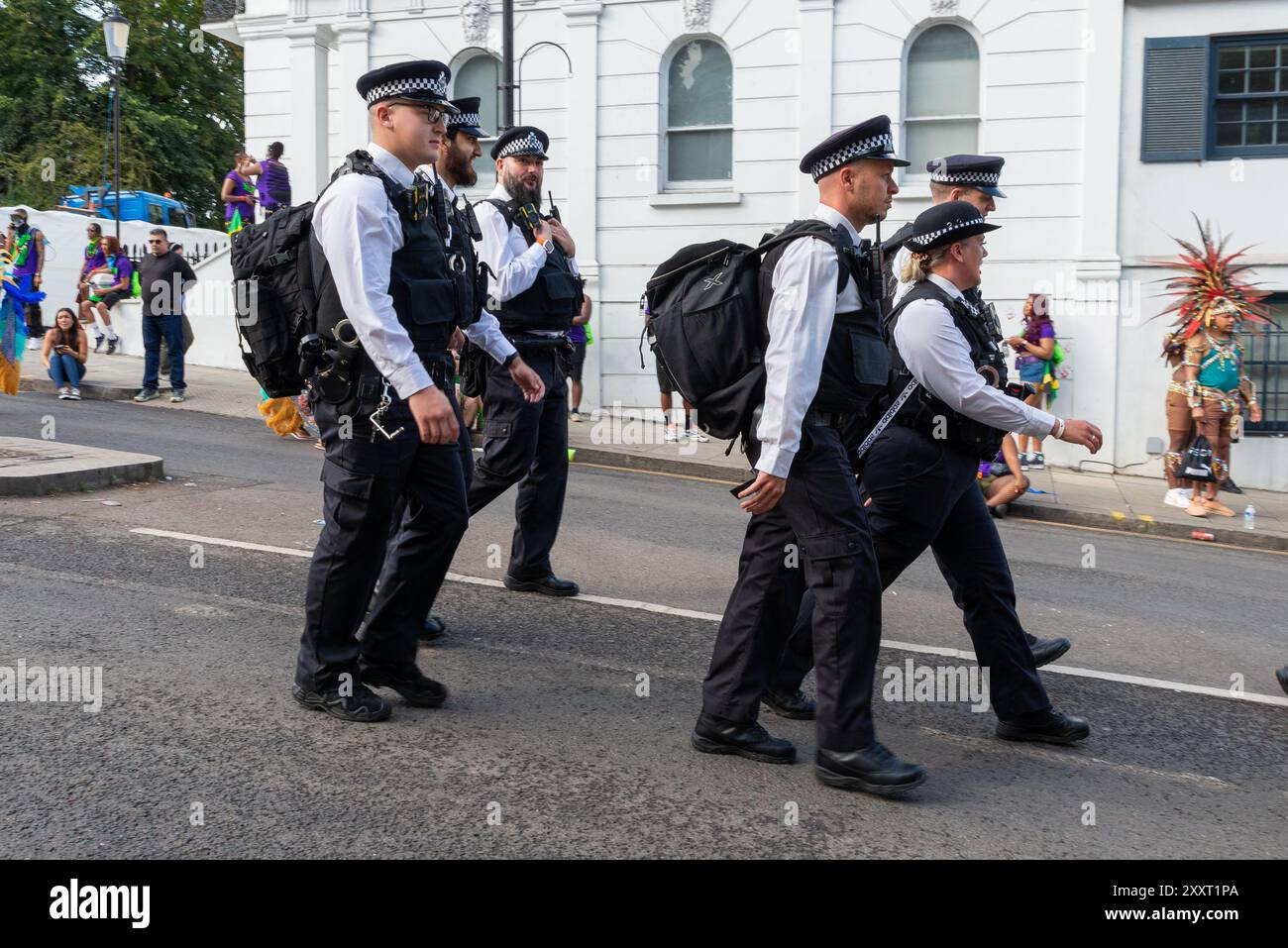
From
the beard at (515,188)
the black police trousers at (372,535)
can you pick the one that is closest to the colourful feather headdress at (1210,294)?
the beard at (515,188)

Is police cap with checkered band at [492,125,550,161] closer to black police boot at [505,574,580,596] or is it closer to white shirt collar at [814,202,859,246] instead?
black police boot at [505,574,580,596]

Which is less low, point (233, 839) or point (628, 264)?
point (628, 264)

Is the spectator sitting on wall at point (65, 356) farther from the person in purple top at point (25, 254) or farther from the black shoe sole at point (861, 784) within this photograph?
the black shoe sole at point (861, 784)

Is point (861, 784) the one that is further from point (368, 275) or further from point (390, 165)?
point (390, 165)

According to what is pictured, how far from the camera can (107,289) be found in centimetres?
2128

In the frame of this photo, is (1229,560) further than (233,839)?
Yes

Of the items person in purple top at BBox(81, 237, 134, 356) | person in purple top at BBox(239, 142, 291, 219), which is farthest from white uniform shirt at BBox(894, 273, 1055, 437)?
person in purple top at BBox(81, 237, 134, 356)

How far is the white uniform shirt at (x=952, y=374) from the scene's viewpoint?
Result: 462cm

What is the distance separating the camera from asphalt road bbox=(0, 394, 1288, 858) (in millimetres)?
3805

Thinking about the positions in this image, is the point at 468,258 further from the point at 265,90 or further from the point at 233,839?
the point at 265,90

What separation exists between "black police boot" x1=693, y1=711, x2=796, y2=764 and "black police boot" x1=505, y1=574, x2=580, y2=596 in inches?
92.2

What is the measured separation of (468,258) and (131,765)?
2.07 metres
